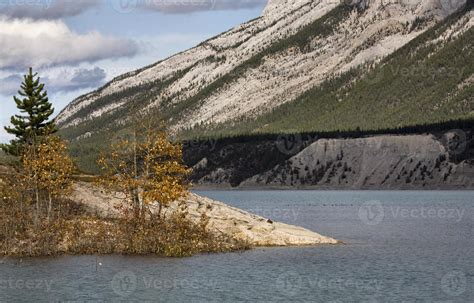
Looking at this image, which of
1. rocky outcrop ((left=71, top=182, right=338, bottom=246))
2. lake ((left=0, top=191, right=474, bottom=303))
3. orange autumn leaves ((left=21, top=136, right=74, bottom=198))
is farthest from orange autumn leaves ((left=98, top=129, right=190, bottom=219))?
lake ((left=0, top=191, right=474, bottom=303))

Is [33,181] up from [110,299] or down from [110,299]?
up

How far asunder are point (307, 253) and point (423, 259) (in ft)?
28.8

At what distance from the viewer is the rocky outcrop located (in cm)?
7307

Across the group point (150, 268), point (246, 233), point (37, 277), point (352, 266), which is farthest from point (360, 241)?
point (37, 277)

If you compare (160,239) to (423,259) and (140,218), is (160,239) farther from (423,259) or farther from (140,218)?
(423,259)

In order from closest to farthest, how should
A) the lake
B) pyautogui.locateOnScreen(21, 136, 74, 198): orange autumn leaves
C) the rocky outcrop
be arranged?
the lake
pyautogui.locateOnScreen(21, 136, 74, 198): orange autumn leaves
the rocky outcrop

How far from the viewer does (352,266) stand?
61.7 meters

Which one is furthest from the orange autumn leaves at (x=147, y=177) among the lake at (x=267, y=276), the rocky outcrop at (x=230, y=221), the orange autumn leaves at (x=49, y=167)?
the lake at (x=267, y=276)

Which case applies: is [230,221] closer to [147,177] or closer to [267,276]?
[147,177]

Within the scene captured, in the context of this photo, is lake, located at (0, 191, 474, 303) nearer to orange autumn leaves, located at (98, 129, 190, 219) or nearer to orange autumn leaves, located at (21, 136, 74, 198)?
orange autumn leaves, located at (98, 129, 190, 219)

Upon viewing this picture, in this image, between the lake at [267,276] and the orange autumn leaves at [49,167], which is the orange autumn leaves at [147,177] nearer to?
the orange autumn leaves at [49,167]


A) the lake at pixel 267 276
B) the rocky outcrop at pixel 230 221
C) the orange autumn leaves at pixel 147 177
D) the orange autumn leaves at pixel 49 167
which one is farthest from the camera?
the rocky outcrop at pixel 230 221

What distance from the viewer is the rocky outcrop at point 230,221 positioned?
73.1m

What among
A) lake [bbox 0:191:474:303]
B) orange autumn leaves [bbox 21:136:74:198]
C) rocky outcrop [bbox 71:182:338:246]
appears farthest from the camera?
rocky outcrop [bbox 71:182:338:246]
